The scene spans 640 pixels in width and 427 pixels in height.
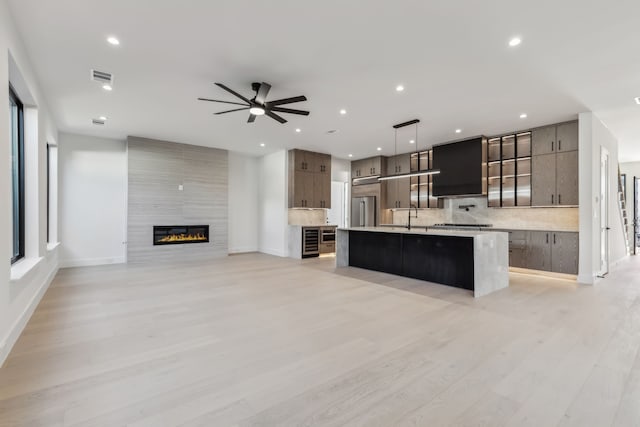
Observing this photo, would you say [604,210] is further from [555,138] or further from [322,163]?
[322,163]

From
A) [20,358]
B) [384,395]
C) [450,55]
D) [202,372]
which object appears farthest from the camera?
[450,55]

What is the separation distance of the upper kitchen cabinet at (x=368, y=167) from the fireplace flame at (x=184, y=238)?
198 inches

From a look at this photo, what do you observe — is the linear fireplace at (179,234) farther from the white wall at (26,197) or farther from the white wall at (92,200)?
the white wall at (26,197)

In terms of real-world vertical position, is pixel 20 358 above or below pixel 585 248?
below

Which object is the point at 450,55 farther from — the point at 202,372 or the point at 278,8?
the point at 202,372

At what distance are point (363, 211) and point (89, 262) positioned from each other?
7217 mm

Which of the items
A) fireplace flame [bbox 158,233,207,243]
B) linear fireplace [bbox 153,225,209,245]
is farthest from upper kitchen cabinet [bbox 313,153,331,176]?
fireplace flame [bbox 158,233,207,243]

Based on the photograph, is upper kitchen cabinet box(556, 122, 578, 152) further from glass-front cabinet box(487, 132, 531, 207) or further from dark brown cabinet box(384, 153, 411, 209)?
dark brown cabinet box(384, 153, 411, 209)

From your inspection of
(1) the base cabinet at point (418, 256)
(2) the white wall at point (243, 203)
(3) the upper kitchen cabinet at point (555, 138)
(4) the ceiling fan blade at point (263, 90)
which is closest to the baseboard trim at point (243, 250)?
(2) the white wall at point (243, 203)

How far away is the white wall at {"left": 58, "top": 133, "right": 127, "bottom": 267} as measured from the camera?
6.95 m

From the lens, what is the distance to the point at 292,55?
139 inches

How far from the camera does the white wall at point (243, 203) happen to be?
9.28 meters

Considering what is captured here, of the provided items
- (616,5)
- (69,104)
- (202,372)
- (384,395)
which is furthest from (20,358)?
(616,5)

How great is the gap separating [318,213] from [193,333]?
21.9 feet
